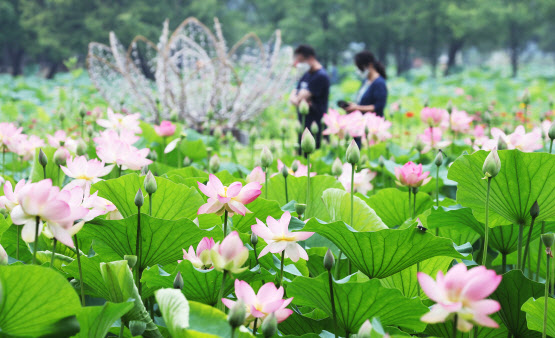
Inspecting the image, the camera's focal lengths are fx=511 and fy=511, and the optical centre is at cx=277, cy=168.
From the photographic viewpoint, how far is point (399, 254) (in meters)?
0.69

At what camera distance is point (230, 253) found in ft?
1.74

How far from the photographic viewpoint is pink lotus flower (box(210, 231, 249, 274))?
0.53 m

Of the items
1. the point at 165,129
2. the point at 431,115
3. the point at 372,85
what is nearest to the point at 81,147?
the point at 165,129

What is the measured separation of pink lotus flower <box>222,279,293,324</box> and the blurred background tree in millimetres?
14254

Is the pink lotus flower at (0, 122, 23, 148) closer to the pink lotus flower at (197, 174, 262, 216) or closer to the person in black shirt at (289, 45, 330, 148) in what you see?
the pink lotus flower at (197, 174, 262, 216)

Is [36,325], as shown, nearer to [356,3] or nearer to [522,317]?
[522,317]

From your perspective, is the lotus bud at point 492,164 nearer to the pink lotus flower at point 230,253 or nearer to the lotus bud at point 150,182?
the pink lotus flower at point 230,253

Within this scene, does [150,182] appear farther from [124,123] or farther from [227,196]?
[124,123]

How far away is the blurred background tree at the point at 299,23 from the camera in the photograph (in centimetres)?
1467

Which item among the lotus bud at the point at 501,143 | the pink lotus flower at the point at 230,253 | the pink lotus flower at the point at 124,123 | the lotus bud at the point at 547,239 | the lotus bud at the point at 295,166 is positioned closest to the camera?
the pink lotus flower at the point at 230,253

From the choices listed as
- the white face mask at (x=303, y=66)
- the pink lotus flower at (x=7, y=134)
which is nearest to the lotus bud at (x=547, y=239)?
the pink lotus flower at (x=7, y=134)

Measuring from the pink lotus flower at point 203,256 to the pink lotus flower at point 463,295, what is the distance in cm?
31

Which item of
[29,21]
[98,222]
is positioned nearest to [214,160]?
[98,222]

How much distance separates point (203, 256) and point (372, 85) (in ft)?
9.59
